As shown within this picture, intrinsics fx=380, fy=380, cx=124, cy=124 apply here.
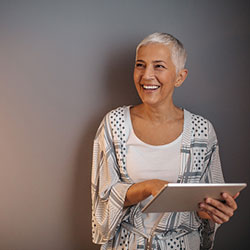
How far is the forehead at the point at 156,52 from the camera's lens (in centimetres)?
142

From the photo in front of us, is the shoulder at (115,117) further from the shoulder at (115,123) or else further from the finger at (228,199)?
the finger at (228,199)

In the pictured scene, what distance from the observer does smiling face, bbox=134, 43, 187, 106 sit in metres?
1.43

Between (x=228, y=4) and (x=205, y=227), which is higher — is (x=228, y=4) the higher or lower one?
the higher one

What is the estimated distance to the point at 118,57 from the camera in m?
1.77

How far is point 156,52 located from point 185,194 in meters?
0.58

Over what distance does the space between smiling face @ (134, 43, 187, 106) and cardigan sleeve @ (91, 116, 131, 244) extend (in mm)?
229

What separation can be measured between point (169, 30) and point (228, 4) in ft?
1.00

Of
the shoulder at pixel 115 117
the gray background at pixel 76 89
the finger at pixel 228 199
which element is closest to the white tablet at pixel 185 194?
the finger at pixel 228 199

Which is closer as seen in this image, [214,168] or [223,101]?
[214,168]

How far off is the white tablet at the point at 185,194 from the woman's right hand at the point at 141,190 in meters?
0.12

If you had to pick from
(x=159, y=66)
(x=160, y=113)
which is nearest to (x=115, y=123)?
(x=160, y=113)

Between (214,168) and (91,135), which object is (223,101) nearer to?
(214,168)

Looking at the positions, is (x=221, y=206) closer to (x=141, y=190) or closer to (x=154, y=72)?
(x=141, y=190)

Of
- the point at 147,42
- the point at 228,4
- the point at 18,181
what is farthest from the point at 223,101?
the point at 18,181
